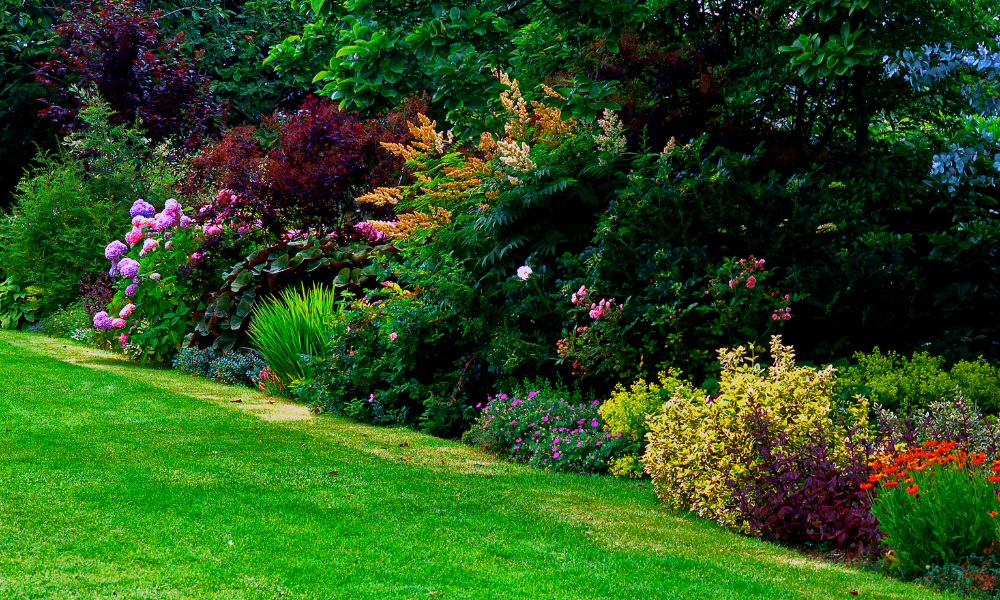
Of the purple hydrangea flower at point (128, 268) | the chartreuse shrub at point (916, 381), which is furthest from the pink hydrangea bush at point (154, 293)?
A: the chartreuse shrub at point (916, 381)

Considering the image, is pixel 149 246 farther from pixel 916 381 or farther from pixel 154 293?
pixel 916 381

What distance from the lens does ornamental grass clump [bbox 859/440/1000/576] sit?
141 inches

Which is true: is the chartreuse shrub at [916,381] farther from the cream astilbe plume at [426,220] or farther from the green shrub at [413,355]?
the cream astilbe plume at [426,220]

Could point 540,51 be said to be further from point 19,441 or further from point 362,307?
point 19,441

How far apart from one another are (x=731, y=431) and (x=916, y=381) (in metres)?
1.73

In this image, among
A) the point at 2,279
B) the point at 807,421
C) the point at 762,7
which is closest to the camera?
the point at 807,421

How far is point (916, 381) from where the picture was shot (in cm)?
563

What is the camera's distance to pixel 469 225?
7.57 m

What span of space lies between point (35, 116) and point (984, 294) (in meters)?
19.6

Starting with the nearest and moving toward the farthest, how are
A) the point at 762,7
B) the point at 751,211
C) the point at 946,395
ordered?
1. the point at 946,395
2. the point at 751,211
3. the point at 762,7

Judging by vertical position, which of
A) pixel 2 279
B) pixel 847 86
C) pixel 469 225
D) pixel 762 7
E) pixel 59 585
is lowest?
pixel 59 585

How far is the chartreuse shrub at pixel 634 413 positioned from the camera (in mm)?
5699

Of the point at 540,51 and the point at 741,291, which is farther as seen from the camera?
the point at 540,51

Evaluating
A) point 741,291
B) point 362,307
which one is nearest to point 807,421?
point 741,291
